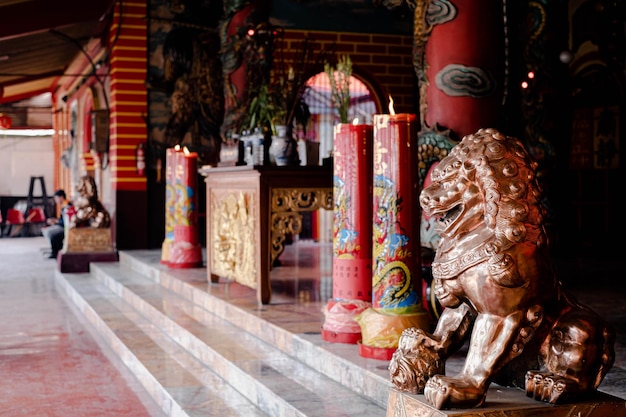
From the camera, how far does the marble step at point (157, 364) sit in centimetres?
317

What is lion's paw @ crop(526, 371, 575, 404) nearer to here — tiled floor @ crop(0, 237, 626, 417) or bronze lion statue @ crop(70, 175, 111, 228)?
tiled floor @ crop(0, 237, 626, 417)

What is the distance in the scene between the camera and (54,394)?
147 inches

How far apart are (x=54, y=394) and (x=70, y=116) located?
38.8ft

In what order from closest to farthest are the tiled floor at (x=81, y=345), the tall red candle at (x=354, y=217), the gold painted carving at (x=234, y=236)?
the tall red candle at (x=354, y=217) → the tiled floor at (x=81, y=345) → the gold painted carving at (x=234, y=236)

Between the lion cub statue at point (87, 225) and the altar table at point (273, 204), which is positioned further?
the lion cub statue at point (87, 225)

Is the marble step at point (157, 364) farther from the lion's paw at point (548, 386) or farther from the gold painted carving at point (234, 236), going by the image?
the lion's paw at point (548, 386)

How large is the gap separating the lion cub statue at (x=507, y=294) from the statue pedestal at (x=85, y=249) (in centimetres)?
681

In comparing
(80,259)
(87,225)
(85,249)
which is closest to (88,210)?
(87,225)

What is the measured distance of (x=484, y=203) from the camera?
184 centimetres

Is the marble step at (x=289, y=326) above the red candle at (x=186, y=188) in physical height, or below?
below

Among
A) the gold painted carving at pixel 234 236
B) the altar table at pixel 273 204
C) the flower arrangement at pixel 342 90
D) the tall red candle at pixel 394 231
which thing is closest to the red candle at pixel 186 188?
the gold painted carving at pixel 234 236

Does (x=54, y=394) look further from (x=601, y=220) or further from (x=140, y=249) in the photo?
(x=601, y=220)

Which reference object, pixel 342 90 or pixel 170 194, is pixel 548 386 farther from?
pixel 170 194

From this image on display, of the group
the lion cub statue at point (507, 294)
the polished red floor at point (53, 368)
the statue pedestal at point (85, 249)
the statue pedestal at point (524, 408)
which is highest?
the lion cub statue at point (507, 294)
